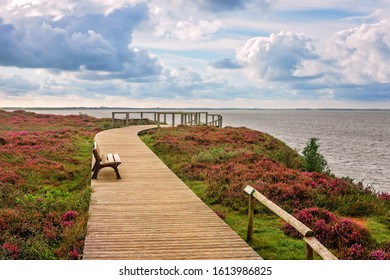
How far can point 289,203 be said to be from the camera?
11234 mm

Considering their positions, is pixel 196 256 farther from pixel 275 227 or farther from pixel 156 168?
pixel 156 168

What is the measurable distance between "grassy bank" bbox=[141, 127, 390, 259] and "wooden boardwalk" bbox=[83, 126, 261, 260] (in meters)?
0.84

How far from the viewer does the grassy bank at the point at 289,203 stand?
8.48m

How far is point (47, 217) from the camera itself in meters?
9.31

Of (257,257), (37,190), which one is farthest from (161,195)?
(257,257)

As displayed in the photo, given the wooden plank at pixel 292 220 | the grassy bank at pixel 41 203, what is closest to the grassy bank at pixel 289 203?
the wooden plank at pixel 292 220

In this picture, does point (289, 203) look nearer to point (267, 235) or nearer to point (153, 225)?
point (267, 235)

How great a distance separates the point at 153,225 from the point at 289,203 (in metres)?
4.31

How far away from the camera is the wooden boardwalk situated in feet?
23.3

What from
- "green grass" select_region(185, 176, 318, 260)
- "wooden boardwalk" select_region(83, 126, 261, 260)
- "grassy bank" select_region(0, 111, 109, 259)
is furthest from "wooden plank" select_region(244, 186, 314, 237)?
"grassy bank" select_region(0, 111, 109, 259)

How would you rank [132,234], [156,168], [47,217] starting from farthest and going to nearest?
[156,168], [47,217], [132,234]

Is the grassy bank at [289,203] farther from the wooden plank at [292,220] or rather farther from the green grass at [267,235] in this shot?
the wooden plank at [292,220]

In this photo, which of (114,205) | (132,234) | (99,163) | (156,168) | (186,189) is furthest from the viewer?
(156,168)
